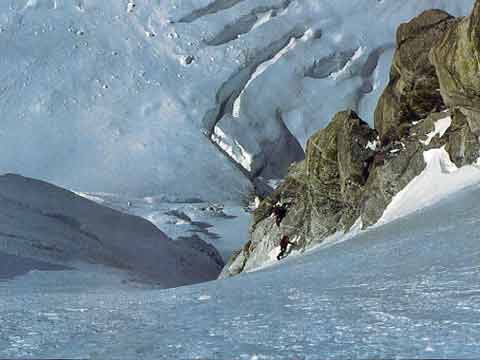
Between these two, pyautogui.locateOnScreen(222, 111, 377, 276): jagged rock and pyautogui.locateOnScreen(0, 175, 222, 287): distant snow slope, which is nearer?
pyautogui.locateOnScreen(222, 111, 377, 276): jagged rock

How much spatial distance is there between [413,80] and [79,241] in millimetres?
12654

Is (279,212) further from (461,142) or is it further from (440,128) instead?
(461,142)

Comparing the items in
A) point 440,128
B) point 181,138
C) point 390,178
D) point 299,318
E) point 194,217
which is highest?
point 181,138

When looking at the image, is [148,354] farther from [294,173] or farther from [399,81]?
[294,173]

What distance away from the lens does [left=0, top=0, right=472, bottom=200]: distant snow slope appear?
165ft

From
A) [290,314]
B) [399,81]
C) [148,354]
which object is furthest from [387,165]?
[148,354]

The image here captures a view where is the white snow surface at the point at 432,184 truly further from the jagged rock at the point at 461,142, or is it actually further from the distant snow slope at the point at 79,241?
the distant snow slope at the point at 79,241

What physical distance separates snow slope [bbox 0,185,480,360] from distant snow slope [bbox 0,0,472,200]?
39.9 meters

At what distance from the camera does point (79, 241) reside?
855 inches

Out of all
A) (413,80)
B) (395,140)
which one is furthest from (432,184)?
(413,80)

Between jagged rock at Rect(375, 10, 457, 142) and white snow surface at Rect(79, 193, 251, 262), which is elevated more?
white snow surface at Rect(79, 193, 251, 262)

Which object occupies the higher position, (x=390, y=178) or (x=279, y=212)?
(x=279, y=212)

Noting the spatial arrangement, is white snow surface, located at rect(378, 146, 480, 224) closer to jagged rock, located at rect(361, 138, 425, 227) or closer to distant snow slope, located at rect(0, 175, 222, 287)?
jagged rock, located at rect(361, 138, 425, 227)

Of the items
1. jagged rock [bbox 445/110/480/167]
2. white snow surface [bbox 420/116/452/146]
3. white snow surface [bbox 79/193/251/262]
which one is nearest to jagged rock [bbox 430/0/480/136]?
jagged rock [bbox 445/110/480/167]
